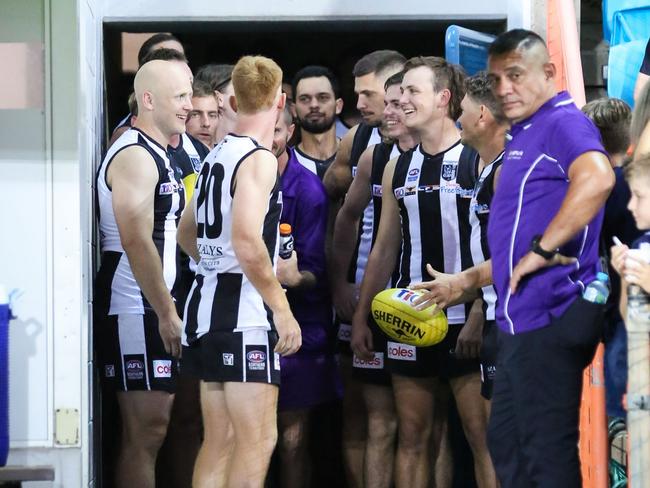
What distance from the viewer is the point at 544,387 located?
5.13 m

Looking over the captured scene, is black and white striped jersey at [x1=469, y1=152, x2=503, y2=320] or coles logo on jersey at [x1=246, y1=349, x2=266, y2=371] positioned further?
black and white striped jersey at [x1=469, y1=152, x2=503, y2=320]

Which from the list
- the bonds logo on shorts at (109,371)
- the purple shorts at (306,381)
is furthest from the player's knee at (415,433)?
the bonds logo on shorts at (109,371)

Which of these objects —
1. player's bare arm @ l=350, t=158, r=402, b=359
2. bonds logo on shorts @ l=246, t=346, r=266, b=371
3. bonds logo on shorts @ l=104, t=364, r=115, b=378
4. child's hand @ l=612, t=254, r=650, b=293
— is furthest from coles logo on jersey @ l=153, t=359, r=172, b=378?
child's hand @ l=612, t=254, r=650, b=293

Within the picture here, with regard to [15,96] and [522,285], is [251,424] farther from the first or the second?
[15,96]

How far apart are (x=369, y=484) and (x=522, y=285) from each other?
2316mm

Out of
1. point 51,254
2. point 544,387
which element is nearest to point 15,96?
point 51,254

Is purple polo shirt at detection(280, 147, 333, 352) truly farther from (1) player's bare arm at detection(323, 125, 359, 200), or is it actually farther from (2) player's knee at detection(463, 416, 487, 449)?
(2) player's knee at detection(463, 416, 487, 449)

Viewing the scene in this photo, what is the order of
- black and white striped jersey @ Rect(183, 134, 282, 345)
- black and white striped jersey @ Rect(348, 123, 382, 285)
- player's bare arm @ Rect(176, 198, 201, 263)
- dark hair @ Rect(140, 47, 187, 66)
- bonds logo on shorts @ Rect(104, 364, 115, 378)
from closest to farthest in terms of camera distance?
black and white striped jersey @ Rect(183, 134, 282, 345)
player's bare arm @ Rect(176, 198, 201, 263)
bonds logo on shorts @ Rect(104, 364, 115, 378)
dark hair @ Rect(140, 47, 187, 66)
black and white striped jersey @ Rect(348, 123, 382, 285)

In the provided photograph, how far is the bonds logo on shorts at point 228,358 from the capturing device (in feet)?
A: 19.6

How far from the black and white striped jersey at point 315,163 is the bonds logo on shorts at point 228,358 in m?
2.31

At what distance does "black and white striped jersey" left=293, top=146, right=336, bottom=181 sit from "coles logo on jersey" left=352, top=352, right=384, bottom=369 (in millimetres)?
1339

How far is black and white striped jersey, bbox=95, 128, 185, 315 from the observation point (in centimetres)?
686

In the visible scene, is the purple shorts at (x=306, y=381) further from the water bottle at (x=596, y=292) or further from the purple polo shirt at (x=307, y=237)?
the water bottle at (x=596, y=292)

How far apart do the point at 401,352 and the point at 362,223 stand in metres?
1.11
